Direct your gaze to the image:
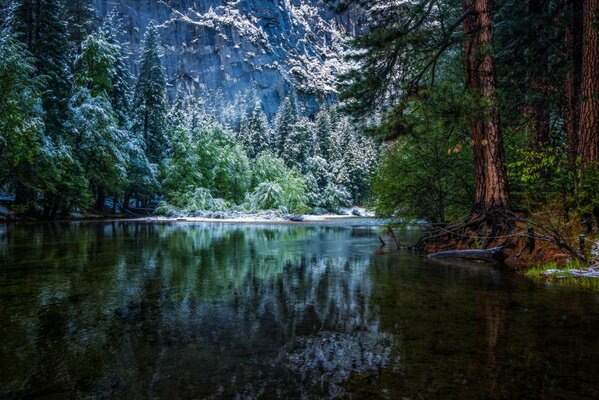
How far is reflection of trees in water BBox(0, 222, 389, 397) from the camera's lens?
2600mm

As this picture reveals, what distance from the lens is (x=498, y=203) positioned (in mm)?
9133

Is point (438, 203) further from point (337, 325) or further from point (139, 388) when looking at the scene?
point (139, 388)

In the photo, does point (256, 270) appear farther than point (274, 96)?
No

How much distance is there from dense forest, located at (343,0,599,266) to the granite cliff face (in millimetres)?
110141

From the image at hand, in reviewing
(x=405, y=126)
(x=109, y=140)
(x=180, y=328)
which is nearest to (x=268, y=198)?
(x=109, y=140)

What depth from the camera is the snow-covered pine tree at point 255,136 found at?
206 ft

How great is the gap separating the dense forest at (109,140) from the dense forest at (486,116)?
1869 mm

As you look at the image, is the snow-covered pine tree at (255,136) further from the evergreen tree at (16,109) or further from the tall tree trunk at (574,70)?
the tall tree trunk at (574,70)

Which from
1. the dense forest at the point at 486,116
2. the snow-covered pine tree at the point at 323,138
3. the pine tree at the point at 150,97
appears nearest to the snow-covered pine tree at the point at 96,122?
the pine tree at the point at 150,97

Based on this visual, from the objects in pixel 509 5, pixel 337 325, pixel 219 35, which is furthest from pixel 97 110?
pixel 219 35

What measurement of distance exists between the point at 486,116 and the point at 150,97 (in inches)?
1613

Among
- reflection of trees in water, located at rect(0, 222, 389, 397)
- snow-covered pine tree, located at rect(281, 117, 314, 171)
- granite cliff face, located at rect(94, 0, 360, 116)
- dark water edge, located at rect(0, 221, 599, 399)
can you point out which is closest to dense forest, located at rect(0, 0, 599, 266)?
dark water edge, located at rect(0, 221, 599, 399)

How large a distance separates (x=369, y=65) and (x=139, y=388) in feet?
27.8

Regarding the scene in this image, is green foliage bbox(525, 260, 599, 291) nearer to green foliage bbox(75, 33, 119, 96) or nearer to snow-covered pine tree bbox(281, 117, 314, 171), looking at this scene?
green foliage bbox(75, 33, 119, 96)
